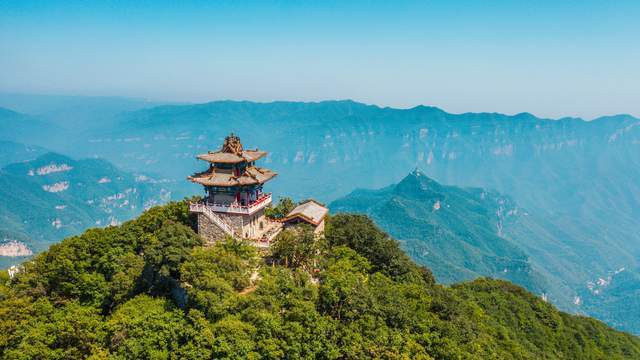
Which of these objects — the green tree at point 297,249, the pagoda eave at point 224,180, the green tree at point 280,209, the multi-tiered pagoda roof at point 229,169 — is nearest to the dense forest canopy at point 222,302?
the green tree at point 297,249

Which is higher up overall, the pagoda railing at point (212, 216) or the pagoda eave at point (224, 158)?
the pagoda eave at point (224, 158)

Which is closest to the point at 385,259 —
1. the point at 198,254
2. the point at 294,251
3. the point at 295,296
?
the point at 294,251

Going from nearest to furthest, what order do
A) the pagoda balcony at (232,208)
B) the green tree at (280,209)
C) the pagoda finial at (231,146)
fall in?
1. the pagoda balcony at (232,208)
2. the pagoda finial at (231,146)
3. the green tree at (280,209)

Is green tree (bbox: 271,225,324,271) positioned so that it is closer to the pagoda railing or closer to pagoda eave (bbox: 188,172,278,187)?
the pagoda railing

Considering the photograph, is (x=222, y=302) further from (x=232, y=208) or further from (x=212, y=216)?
(x=232, y=208)

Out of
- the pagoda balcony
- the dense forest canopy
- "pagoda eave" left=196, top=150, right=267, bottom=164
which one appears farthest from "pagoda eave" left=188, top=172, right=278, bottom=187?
the dense forest canopy

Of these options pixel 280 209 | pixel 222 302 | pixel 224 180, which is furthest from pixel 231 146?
pixel 222 302

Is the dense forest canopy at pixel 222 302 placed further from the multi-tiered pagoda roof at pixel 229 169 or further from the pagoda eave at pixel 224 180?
the multi-tiered pagoda roof at pixel 229 169
